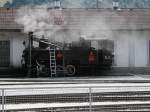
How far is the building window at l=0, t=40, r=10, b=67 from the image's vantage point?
28266 mm

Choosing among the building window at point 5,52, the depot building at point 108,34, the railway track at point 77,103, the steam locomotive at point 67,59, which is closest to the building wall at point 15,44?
the depot building at point 108,34

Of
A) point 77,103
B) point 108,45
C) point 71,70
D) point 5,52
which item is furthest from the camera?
point 5,52

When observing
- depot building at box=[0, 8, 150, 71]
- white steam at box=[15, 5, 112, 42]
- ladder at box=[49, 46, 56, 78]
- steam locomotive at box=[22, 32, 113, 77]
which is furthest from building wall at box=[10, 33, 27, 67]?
ladder at box=[49, 46, 56, 78]

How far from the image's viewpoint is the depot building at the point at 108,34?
91.0 ft

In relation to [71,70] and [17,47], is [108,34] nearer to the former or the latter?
[71,70]

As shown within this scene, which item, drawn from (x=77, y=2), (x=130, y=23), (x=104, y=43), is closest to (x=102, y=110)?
(x=104, y=43)

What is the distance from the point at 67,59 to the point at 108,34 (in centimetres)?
396

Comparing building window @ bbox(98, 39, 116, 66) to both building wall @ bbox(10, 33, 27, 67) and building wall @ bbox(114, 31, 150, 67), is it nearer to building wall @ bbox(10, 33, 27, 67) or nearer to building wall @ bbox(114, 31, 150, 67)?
building wall @ bbox(114, 31, 150, 67)

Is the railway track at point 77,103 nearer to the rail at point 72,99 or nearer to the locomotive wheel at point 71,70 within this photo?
the rail at point 72,99

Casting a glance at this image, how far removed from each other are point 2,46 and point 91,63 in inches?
245

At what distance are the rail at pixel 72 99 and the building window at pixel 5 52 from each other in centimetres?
1709

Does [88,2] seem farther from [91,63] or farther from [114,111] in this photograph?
[114,111]

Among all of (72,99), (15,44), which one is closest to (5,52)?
(15,44)

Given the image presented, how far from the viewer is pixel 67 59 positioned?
2525 cm
